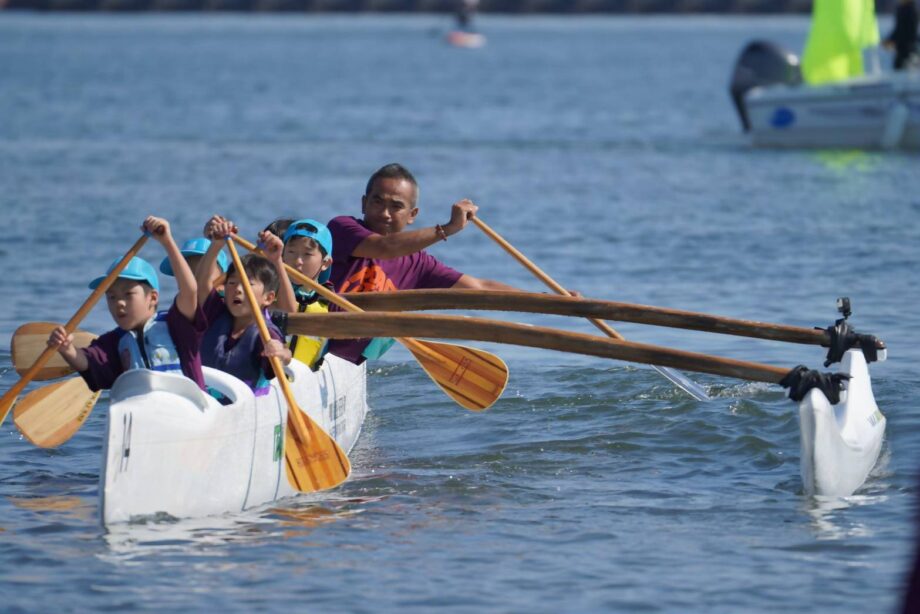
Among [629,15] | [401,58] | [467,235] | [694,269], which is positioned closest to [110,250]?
[467,235]

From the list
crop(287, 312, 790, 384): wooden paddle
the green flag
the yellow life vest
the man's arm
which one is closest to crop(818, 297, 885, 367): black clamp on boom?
crop(287, 312, 790, 384): wooden paddle

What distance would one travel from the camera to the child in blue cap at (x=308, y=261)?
7906mm

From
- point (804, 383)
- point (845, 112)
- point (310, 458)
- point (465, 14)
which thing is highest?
point (465, 14)

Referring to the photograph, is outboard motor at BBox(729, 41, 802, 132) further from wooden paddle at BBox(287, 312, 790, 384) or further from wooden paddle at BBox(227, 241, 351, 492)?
wooden paddle at BBox(227, 241, 351, 492)

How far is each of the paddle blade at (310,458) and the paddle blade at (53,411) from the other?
115 centimetres

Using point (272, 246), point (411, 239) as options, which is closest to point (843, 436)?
point (411, 239)

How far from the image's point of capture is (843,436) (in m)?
7.15

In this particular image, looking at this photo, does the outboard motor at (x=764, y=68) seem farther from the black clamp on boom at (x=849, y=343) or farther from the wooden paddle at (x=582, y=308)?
the wooden paddle at (x=582, y=308)

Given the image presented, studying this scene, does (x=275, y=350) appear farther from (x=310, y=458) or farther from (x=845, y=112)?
(x=845, y=112)

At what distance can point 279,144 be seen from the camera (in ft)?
93.4

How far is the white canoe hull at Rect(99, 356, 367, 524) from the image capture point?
6.19 metres

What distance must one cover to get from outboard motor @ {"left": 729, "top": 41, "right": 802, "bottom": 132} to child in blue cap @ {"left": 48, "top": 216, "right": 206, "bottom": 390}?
19.6m

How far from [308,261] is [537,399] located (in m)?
2.00

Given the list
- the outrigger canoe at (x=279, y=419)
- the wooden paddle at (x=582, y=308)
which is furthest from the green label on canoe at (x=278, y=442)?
the wooden paddle at (x=582, y=308)
